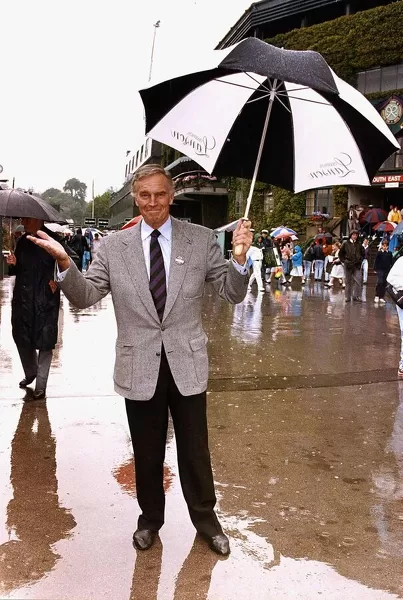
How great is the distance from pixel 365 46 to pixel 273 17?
682 centimetres

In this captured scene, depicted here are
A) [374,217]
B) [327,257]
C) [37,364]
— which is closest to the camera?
[37,364]

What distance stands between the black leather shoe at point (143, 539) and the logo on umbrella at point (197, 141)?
2279mm

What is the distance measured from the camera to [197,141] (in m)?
4.13

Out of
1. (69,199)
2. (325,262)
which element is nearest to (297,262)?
(325,262)

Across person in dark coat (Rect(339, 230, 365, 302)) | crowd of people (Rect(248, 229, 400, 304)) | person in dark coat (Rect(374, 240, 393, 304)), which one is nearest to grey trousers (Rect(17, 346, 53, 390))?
crowd of people (Rect(248, 229, 400, 304))

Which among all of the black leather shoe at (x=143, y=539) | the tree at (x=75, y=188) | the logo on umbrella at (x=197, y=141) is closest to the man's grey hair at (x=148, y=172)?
the logo on umbrella at (x=197, y=141)

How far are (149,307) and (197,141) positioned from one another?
55.0 inches

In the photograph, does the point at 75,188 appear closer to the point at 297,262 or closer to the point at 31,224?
the point at 297,262

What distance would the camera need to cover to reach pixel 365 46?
31516 millimetres

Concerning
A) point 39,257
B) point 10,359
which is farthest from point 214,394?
point 10,359

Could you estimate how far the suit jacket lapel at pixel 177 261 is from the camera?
324cm

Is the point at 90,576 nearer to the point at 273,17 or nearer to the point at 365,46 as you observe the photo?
the point at 365,46

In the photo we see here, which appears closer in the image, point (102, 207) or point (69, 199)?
point (102, 207)

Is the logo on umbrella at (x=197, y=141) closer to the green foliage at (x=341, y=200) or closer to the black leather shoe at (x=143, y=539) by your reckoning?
the black leather shoe at (x=143, y=539)
